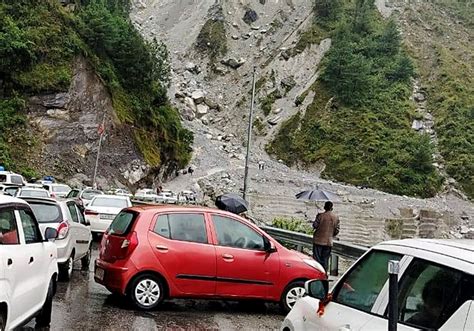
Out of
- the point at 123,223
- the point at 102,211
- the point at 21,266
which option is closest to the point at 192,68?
the point at 102,211

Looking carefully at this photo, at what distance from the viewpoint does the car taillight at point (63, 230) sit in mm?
12312

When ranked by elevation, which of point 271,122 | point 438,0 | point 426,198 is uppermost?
point 438,0

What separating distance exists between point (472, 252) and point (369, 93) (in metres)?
81.8

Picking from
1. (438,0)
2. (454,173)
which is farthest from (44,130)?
(438,0)

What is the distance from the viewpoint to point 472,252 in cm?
403

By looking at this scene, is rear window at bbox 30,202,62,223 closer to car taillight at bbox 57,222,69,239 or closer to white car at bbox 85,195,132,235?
car taillight at bbox 57,222,69,239

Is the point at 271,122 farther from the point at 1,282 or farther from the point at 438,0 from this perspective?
the point at 1,282

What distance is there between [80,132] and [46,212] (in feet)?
132

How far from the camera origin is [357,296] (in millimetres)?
4922

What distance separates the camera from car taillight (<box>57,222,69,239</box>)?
12312mm

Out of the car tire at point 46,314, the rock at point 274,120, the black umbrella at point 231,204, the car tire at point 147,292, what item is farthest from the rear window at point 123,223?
the rock at point 274,120

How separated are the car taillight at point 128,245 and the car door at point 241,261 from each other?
1.35 m

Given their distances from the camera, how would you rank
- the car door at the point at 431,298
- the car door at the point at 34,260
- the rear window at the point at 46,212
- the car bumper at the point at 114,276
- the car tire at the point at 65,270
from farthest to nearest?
the car tire at the point at 65,270 → the rear window at the point at 46,212 → the car bumper at the point at 114,276 → the car door at the point at 34,260 → the car door at the point at 431,298

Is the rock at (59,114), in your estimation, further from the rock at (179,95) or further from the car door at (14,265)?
the car door at (14,265)
